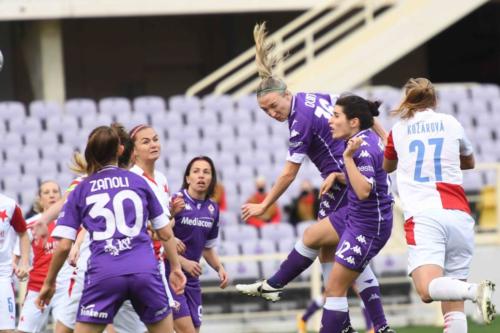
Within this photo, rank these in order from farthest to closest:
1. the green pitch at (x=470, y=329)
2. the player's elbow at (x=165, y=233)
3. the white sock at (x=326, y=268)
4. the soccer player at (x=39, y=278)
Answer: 1. the green pitch at (x=470, y=329)
2. the soccer player at (x=39, y=278)
3. the white sock at (x=326, y=268)
4. the player's elbow at (x=165, y=233)

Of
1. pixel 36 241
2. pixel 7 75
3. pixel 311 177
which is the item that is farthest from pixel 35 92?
pixel 36 241

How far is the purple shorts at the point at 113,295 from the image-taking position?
880 cm

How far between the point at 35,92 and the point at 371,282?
16098mm

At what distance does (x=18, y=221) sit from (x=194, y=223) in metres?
1.69

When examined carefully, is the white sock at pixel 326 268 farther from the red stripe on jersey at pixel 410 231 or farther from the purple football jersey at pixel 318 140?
the red stripe on jersey at pixel 410 231

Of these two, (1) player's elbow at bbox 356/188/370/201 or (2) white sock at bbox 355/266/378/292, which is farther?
(2) white sock at bbox 355/266/378/292

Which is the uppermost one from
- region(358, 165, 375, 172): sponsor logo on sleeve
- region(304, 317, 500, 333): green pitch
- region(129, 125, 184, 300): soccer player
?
region(129, 125, 184, 300): soccer player

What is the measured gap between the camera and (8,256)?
39.0 ft

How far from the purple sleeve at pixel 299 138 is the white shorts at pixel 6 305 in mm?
2937

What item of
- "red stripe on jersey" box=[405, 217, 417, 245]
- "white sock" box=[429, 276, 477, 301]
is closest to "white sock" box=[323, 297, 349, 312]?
"red stripe on jersey" box=[405, 217, 417, 245]

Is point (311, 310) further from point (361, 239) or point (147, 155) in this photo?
point (361, 239)

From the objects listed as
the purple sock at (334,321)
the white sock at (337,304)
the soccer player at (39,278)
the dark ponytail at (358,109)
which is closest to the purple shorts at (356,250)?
the white sock at (337,304)

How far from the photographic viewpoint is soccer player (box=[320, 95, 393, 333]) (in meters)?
10.0

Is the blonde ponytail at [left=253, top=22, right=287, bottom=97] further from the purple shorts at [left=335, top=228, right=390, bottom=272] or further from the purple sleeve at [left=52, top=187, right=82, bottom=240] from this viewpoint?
the purple sleeve at [left=52, top=187, right=82, bottom=240]
